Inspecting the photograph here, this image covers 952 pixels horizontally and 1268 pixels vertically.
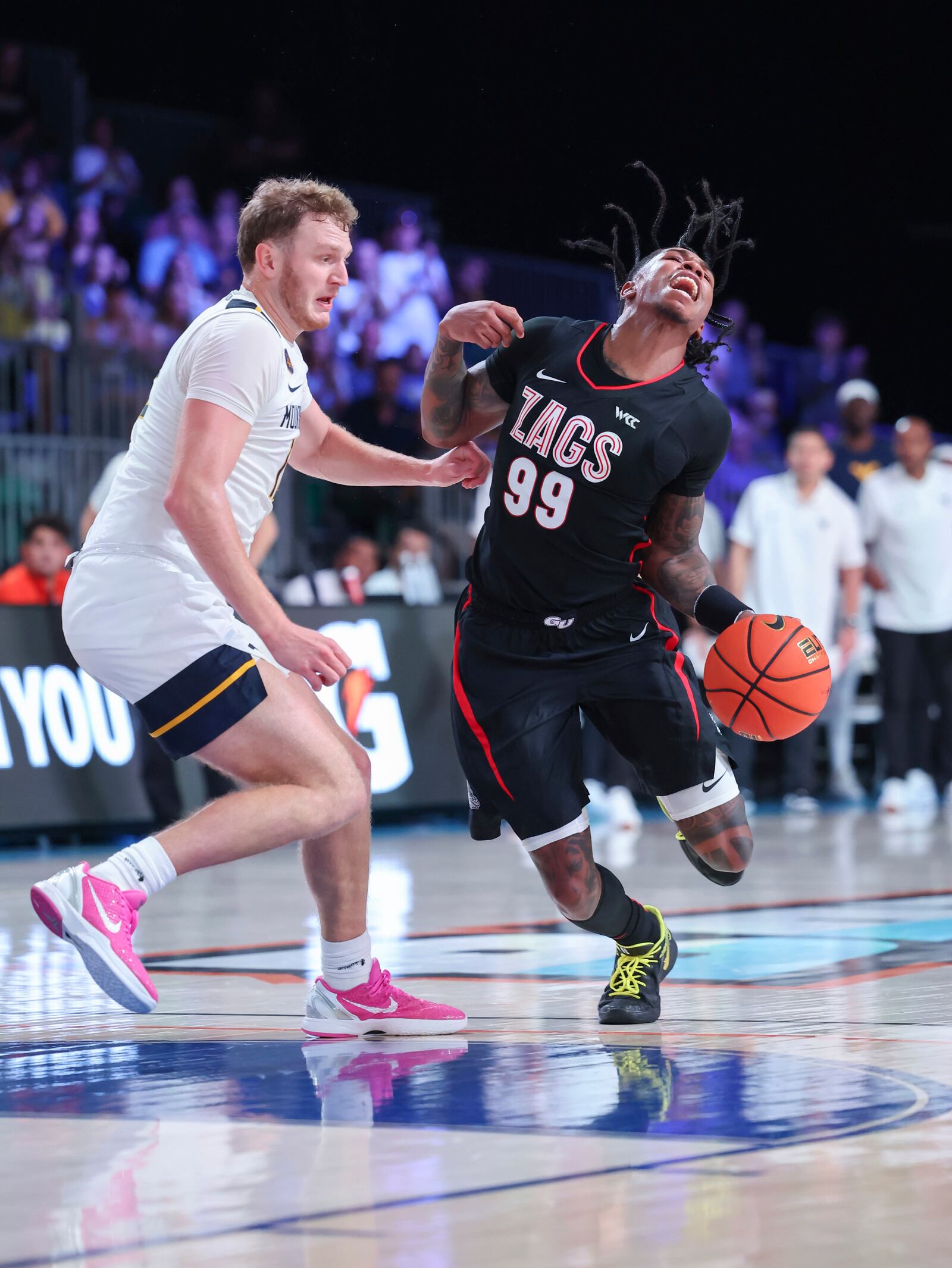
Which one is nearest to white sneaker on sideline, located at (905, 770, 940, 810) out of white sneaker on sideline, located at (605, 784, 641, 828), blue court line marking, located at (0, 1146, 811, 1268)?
white sneaker on sideline, located at (605, 784, 641, 828)

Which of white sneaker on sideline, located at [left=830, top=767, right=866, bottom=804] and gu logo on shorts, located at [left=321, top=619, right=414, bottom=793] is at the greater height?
gu logo on shorts, located at [left=321, top=619, right=414, bottom=793]

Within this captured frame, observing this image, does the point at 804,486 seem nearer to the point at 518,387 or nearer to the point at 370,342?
the point at 370,342

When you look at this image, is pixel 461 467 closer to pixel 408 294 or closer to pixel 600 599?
pixel 600 599

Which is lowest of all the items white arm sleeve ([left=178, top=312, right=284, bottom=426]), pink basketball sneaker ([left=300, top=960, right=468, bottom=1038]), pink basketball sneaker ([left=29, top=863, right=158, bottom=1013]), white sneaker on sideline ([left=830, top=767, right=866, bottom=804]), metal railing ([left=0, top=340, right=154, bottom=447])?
white sneaker on sideline ([left=830, top=767, right=866, bottom=804])

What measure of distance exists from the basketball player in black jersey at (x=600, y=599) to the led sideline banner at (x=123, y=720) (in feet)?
17.8

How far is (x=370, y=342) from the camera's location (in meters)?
16.3

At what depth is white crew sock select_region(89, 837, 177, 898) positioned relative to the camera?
4.09 meters

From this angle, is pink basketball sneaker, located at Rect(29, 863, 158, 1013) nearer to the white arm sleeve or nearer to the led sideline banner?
the white arm sleeve

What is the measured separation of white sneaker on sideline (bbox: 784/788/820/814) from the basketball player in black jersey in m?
7.57

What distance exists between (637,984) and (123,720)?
20.9ft

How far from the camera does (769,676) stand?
16.0 ft

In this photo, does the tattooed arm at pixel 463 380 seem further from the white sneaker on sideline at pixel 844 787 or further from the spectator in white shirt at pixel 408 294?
the spectator in white shirt at pixel 408 294

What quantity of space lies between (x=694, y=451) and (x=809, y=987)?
1.57m

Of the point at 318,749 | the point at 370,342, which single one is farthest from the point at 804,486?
the point at 318,749
